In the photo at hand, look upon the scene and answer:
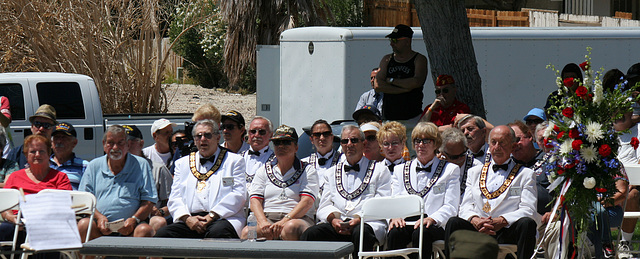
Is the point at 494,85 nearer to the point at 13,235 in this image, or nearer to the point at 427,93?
the point at 427,93

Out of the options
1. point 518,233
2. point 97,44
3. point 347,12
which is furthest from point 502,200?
point 347,12

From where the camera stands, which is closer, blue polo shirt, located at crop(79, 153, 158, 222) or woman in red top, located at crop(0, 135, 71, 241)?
woman in red top, located at crop(0, 135, 71, 241)

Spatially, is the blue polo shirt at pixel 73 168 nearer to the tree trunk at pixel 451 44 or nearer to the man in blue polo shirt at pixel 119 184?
the man in blue polo shirt at pixel 119 184

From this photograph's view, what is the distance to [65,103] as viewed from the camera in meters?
11.3

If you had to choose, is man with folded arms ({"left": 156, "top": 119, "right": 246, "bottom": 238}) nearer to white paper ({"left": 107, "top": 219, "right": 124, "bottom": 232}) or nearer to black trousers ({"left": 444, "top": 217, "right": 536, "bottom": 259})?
white paper ({"left": 107, "top": 219, "right": 124, "bottom": 232})

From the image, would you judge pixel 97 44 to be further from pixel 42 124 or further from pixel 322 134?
pixel 322 134

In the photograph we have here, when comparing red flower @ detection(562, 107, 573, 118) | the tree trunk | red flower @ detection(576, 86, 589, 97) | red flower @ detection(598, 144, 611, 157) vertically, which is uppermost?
the tree trunk

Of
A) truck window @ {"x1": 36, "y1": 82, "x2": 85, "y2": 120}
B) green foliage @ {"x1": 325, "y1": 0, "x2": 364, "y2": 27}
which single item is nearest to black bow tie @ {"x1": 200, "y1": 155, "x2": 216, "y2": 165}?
truck window @ {"x1": 36, "y1": 82, "x2": 85, "y2": 120}

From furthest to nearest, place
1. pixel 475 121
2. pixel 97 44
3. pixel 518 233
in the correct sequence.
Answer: pixel 97 44 → pixel 475 121 → pixel 518 233

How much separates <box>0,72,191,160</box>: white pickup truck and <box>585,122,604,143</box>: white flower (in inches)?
249

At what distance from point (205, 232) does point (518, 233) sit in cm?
250

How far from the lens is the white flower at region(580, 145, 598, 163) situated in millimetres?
6074

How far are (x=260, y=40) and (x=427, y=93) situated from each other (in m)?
11.4

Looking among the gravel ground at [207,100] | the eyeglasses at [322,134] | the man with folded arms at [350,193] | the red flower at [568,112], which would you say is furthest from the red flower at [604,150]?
the gravel ground at [207,100]
